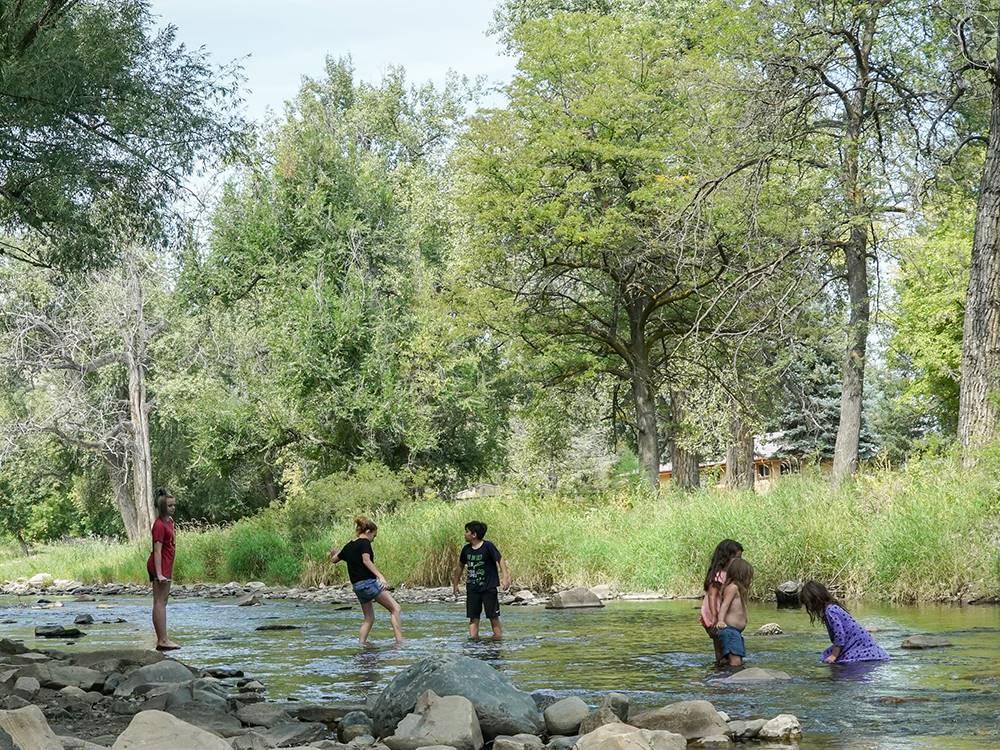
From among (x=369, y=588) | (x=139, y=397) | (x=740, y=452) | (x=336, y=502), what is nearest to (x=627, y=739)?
(x=369, y=588)

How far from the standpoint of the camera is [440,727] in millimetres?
8617

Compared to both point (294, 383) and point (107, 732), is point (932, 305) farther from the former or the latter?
point (107, 732)

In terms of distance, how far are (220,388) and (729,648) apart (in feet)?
113

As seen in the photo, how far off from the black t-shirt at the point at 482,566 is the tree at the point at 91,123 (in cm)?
804

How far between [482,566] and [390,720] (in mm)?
6949

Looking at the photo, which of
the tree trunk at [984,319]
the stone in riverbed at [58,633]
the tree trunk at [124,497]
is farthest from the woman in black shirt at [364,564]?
the tree trunk at [124,497]

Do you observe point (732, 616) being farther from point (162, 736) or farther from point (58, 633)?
point (58, 633)

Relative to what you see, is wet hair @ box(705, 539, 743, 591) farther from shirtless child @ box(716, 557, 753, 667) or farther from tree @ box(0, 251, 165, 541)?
tree @ box(0, 251, 165, 541)

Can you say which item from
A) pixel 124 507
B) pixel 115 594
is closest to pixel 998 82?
pixel 115 594

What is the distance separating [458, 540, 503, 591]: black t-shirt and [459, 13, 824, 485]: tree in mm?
15362

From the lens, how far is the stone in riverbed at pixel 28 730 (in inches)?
271

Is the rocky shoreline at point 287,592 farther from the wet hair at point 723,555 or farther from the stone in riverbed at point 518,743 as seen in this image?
the stone in riverbed at point 518,743

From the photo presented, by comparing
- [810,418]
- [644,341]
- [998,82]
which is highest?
[998,82]

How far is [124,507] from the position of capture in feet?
171
